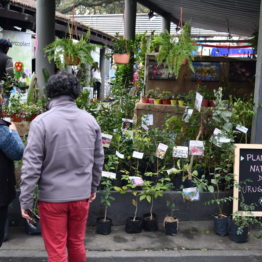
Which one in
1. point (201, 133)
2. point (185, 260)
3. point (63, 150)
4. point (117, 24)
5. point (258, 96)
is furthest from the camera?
point (117, 24)

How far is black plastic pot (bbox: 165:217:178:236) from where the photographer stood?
4.61 metres

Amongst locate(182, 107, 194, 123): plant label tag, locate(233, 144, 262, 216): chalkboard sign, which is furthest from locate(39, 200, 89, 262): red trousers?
locate(182, 107, 194, 123): plant label tag

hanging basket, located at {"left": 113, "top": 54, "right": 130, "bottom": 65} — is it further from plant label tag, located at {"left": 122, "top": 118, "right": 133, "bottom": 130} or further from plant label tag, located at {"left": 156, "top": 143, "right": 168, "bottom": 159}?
plant label tag, located at {"left": 156, "top": 143, "right": 168, "bottom": 159}

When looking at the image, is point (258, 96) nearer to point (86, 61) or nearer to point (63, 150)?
point (86, 61)

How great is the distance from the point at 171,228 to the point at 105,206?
2.65 feet

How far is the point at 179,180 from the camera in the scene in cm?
513

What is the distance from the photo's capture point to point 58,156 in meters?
2.90

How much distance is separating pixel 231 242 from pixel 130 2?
8838 millimetres

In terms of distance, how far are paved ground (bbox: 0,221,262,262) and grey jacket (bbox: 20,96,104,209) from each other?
1400 mm

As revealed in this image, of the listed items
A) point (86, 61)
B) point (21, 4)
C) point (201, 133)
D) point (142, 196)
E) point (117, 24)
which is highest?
point (117, 24)

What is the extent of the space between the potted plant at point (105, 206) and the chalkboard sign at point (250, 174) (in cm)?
149

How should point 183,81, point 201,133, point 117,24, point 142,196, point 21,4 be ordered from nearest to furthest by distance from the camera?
point 142,196 → point 201,133 → point 183,81 → point 21,4 → point 117,24

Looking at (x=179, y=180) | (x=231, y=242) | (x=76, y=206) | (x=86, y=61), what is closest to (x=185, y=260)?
(x=231, y=242)

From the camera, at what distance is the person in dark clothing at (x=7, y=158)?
10.2ft
